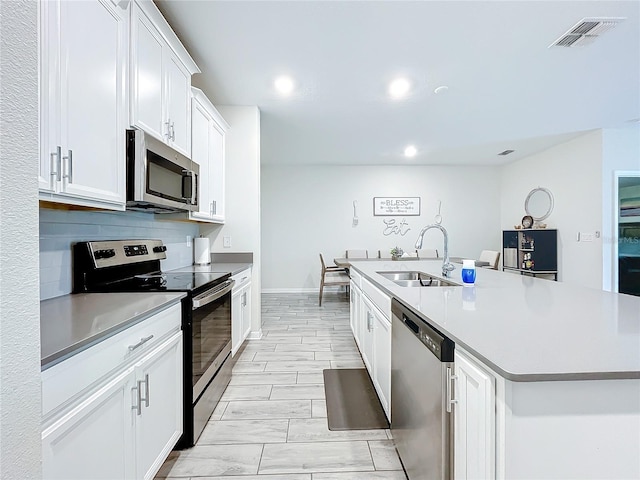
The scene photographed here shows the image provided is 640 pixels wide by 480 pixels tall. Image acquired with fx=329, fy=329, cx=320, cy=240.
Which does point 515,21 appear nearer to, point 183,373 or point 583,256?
point 183,373

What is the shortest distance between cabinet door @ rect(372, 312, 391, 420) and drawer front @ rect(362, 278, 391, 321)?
0.05 m

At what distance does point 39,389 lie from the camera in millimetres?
491

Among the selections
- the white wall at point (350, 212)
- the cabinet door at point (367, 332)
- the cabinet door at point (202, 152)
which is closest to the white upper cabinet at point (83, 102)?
the cabinet door at point (202, 152)

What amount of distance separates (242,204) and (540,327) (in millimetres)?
3060

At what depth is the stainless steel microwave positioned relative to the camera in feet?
5.50

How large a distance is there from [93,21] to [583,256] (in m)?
6.37

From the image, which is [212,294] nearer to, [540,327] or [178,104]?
[178,104]

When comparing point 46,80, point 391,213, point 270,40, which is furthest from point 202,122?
point 391,213

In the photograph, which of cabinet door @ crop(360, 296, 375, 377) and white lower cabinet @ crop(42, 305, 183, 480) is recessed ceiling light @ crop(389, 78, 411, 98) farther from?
white lower cabinet @ crop(42, 305, 183, 480)

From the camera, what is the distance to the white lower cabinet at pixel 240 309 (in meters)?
2.73

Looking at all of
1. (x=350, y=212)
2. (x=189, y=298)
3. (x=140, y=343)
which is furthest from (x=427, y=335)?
(x=350, y=212)

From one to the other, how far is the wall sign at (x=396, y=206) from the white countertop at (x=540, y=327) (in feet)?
17.1

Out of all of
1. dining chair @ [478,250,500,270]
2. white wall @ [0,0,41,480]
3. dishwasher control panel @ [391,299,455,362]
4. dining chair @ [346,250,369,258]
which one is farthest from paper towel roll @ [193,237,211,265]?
dining chair @ [478,250,500,270]

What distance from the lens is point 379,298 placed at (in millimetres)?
2055
